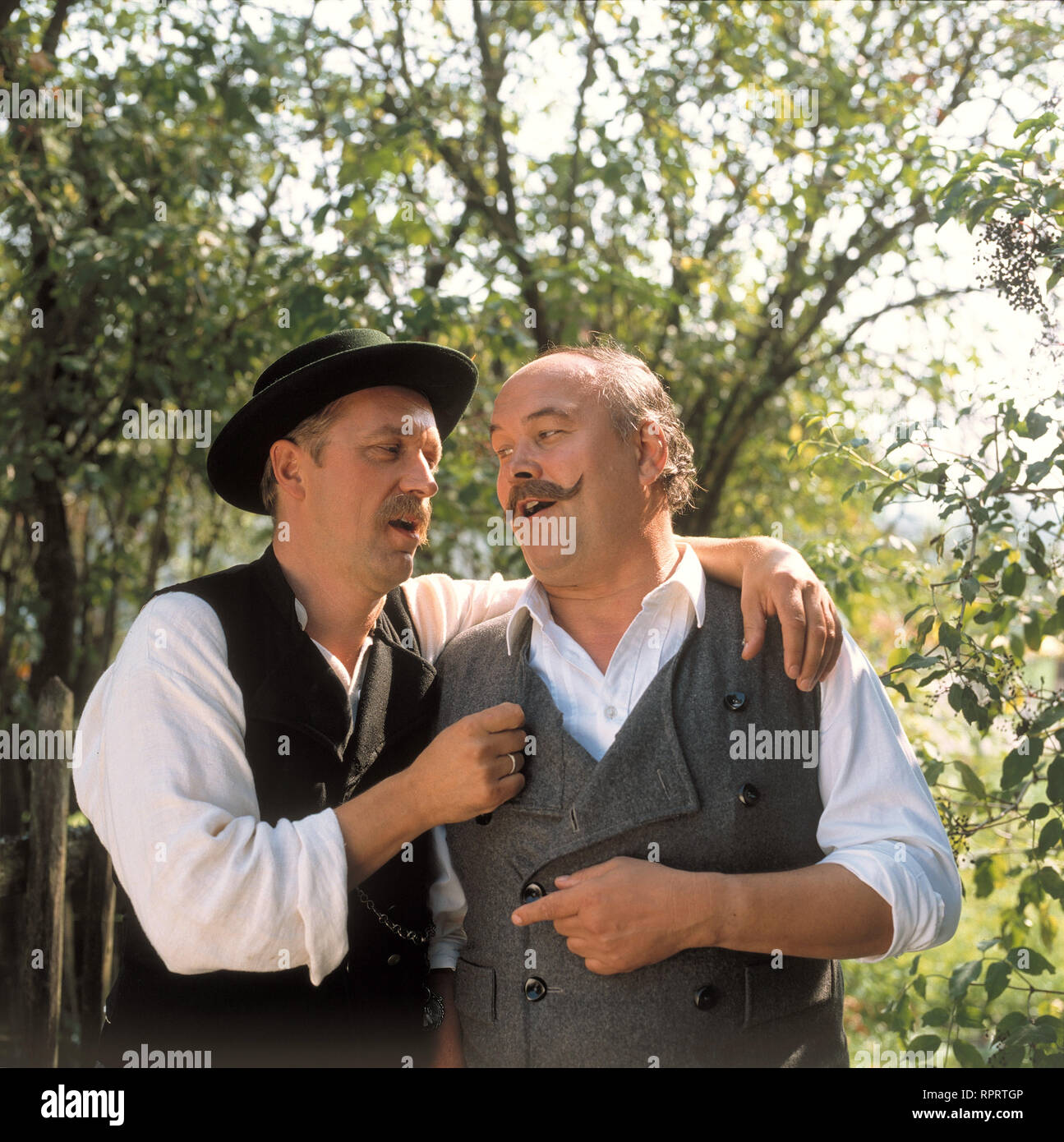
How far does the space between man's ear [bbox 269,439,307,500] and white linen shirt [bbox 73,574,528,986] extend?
1.10 ft

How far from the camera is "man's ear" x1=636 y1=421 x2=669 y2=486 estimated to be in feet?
7.70

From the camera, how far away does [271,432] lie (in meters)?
2.29

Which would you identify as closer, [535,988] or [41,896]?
[535,988]

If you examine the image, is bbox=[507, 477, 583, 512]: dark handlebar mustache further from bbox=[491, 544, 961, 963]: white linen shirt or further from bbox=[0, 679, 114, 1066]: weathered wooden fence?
bbox=[0, 679, 114, 1066]: weathered wooden fence

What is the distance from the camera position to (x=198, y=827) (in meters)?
1.77

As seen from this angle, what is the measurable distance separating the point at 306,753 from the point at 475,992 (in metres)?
0.59

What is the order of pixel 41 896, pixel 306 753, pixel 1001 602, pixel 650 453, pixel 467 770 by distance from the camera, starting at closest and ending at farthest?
pixel 467 770, pixel 306 753, pixel 650 453, pixel 1001 602, pixel 41 896

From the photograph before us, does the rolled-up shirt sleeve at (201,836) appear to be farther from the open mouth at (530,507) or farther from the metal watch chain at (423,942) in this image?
the open mouth at (530,507)

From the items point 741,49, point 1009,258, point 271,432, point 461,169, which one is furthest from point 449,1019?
point 741,49

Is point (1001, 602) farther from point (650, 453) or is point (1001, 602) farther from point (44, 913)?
point (44, 913)

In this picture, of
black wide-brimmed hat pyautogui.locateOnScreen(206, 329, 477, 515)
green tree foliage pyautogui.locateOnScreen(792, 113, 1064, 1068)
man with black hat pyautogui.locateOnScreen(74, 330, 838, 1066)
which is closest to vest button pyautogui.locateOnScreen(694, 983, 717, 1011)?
man with black hat pyautogui.locateOnScreen(74, 330, 838, 1066)

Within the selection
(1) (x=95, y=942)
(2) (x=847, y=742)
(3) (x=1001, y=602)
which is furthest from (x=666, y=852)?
(1) (x=95, y=942)

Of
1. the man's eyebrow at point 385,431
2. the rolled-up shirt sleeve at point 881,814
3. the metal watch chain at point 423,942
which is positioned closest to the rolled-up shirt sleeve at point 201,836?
the metal watch chain at point 423,942

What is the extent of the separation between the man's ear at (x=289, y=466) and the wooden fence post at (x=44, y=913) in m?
1.58
